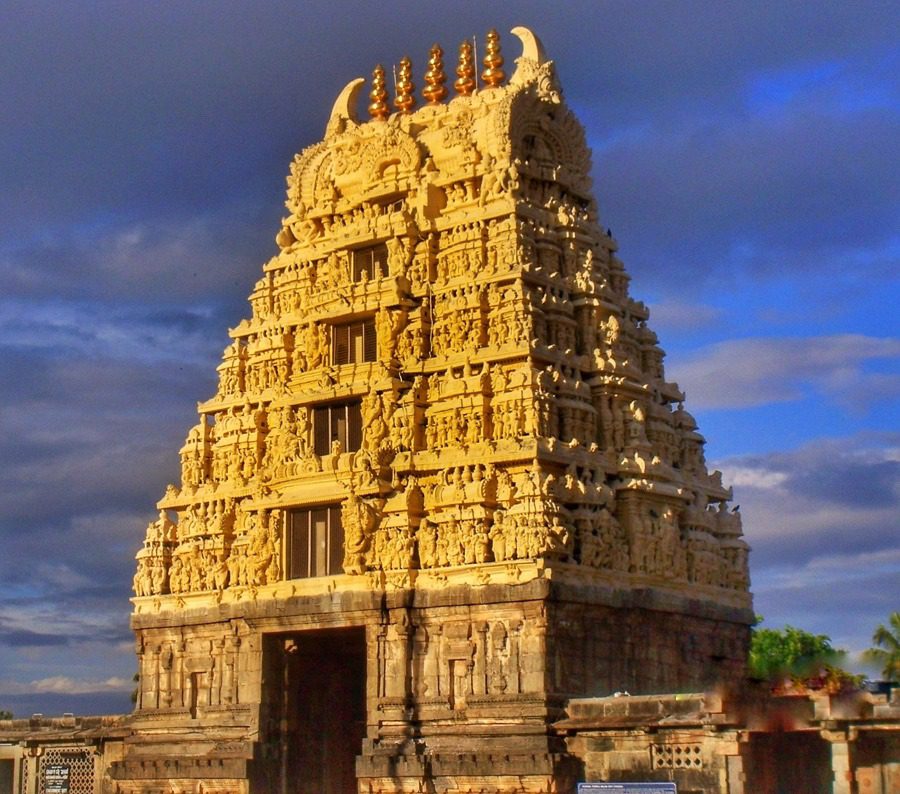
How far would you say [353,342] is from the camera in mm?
43688

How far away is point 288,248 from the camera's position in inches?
1836

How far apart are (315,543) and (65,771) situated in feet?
34.9

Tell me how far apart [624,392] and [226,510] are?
37.8ft

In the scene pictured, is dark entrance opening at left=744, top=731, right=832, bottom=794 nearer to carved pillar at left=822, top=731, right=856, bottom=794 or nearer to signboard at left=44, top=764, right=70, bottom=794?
carved pillar at left=822, top=731, right=856, bottom=794

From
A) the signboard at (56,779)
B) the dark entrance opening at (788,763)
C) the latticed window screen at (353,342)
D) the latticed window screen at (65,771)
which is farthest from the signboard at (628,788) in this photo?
the signboard at (56,779)

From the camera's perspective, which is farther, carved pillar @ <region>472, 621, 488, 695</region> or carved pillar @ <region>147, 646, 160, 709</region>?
carved pillar @ <region>147, 646, 160, 709</region>

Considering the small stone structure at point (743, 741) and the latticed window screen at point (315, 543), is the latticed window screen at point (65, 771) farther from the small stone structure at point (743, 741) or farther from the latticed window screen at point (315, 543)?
the small stone structure at point (743, 741)

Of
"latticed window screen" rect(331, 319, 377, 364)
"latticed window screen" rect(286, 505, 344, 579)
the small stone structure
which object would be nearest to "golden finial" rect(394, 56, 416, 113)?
"latticed window screen" rect(331, 319, 377, 364)

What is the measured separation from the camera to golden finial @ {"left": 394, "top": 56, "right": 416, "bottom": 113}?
152ft

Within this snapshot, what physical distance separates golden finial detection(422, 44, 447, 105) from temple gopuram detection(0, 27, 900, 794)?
0.08 m

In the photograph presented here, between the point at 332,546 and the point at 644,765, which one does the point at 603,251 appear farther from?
the point at 644,765

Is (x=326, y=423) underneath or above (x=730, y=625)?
above

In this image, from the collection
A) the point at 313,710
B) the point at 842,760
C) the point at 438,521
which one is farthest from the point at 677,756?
the point at 313,710

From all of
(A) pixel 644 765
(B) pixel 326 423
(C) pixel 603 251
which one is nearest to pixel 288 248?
(B) pixel 326 423
